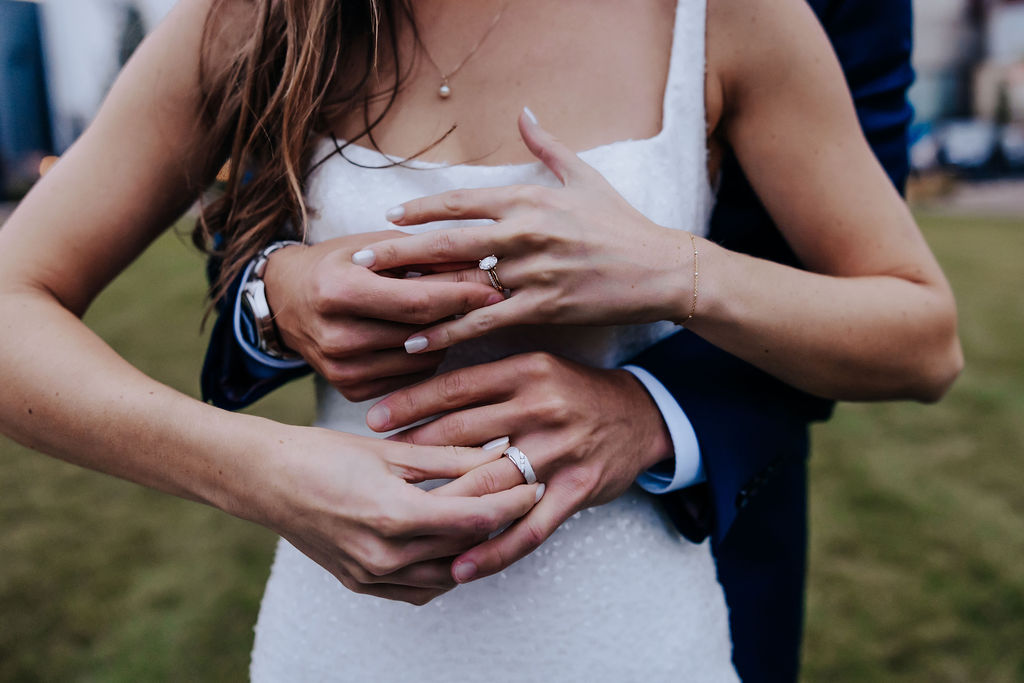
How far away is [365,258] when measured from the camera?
1049 mm

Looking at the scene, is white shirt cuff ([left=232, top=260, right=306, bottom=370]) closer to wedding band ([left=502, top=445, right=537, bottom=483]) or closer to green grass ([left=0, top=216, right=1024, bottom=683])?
wedding band ([left=502, top=445, right=537, bottom=483])

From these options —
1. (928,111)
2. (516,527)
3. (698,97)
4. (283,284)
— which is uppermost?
(698,97)

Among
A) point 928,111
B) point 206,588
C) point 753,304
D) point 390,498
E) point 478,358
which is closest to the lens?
point 390,498

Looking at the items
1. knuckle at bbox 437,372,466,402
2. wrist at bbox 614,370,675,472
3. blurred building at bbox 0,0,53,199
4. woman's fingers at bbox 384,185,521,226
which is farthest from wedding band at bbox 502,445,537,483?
blurred building at bbox 0,0,53,199

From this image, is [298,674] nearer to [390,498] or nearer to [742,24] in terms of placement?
[390,498]

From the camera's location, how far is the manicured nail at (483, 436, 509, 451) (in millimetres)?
1059

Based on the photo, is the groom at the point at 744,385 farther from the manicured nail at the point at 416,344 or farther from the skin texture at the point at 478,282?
the manicured nail at the point at 416,344

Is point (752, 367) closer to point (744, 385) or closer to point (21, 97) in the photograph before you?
point (744, 385)

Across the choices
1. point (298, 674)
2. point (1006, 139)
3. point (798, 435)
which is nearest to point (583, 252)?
point (798, 435)

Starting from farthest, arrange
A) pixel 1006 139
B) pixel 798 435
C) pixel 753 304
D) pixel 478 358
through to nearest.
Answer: pixel 1006 139, pixel 798 435, pixel 478 358, pixel 753 304

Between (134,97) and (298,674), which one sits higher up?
(134,97)

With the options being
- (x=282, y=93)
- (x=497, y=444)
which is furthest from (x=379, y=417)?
(x=282, y=93)

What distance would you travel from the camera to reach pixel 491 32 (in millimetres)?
1263

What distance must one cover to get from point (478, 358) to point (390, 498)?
1.21ft
